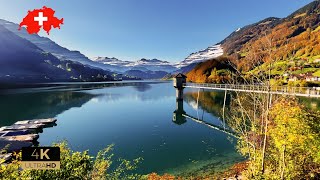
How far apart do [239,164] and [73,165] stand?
23664 mm

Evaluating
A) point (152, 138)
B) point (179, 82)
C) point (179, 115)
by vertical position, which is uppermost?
point (179, 82)

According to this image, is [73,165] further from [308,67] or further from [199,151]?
[308,67]

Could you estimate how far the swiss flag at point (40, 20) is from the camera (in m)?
9.73

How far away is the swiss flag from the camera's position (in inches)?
383

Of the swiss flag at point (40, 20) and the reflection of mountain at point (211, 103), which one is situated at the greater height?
the swiss flag at point (40, 20)

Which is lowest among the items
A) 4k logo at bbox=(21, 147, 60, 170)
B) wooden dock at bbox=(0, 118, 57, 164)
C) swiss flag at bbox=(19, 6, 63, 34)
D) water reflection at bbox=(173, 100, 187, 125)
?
water reflection at bbox=(173, 100, 187, 125)


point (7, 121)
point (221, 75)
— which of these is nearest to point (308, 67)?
point (221, 75)

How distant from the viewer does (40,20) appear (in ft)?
32.9

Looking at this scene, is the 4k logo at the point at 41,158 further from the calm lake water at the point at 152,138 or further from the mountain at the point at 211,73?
the mountain at the point at 211,73

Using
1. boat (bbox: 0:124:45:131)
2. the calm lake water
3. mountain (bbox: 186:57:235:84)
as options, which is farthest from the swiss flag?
mountain (bbox: 186:57:235:84)

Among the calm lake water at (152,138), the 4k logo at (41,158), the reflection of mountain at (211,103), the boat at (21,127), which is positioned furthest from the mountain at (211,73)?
the 4k logo at (41,158)

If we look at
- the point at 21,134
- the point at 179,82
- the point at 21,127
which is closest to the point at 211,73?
the point at 179,82

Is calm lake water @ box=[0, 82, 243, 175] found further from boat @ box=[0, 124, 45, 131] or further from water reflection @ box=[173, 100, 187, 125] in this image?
boat @ box=[0, 124, 45, 131]

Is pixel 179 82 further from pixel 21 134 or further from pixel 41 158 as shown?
pixel 41 158
